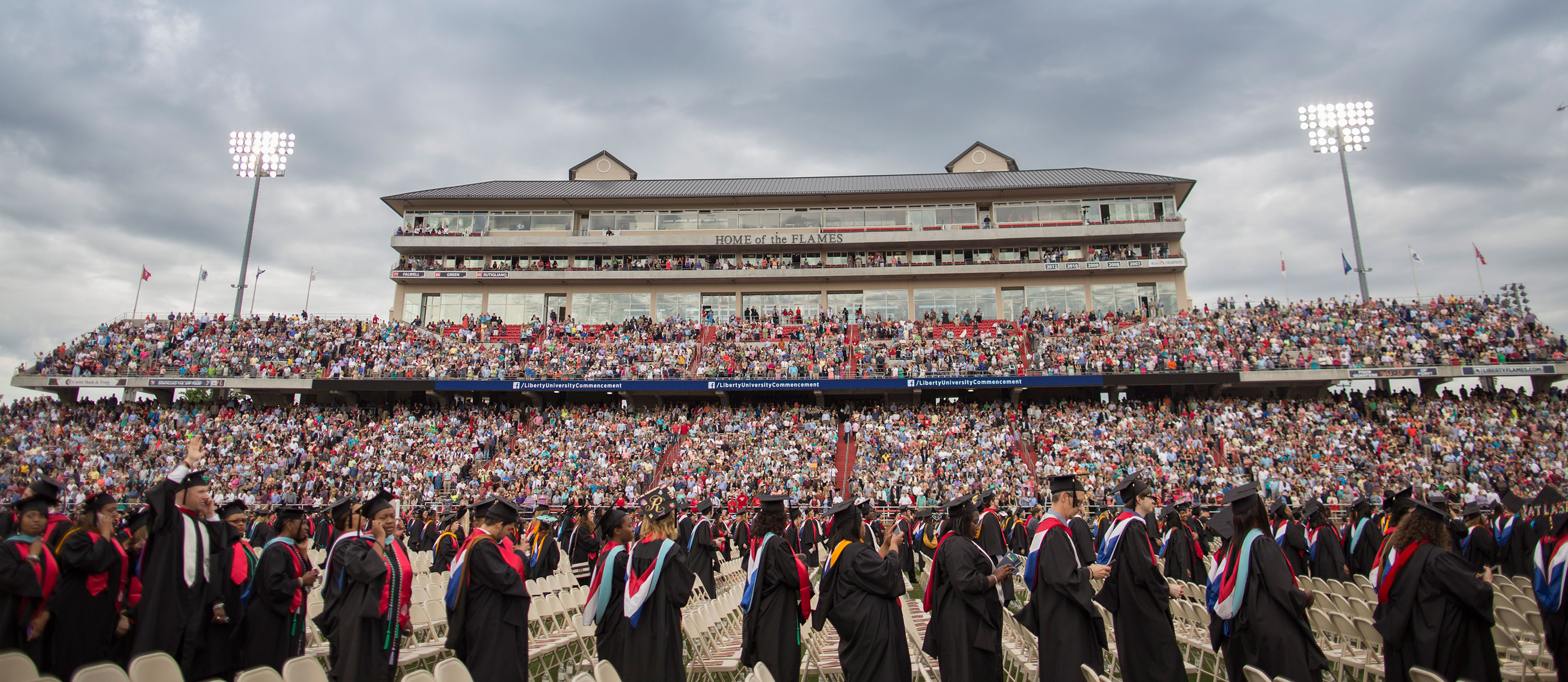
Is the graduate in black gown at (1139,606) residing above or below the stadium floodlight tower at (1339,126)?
below

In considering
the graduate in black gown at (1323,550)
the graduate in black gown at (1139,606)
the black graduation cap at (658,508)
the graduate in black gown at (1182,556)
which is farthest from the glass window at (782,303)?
the graduate in black gown at (1139,606)

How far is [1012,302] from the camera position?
43.7 m

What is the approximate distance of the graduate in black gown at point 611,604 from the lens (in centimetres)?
686

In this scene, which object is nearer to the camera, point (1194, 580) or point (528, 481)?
point (1194, 580)

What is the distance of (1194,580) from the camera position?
12133 millimetres

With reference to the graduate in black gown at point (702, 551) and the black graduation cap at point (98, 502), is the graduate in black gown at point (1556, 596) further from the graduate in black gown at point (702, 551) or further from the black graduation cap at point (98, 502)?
the black graduation cap at point (98, 502)

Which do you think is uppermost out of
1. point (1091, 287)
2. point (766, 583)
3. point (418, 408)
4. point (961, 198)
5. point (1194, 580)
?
point (961, 198)

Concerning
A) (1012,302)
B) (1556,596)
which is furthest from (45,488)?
(1012,302)

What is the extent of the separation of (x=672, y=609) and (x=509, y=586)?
4.82ft

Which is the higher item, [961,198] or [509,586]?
[961,198]

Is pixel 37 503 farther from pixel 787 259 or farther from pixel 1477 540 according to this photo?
pixel 787 259

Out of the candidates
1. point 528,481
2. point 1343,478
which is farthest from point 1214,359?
point 528,481

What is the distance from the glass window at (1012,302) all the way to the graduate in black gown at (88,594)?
41.3m

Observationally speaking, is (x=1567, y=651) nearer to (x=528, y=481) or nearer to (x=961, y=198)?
(x=528, y=481)
